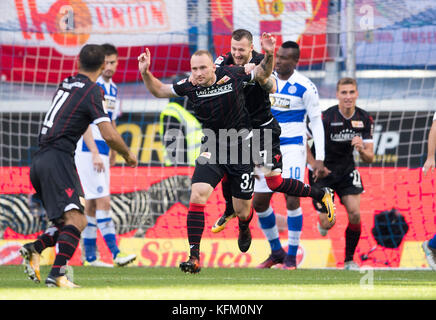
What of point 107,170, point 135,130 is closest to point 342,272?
point 107,170

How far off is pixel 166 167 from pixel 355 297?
5581mm

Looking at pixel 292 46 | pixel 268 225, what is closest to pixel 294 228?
pixel 268 225

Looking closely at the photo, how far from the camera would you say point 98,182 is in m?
9.82

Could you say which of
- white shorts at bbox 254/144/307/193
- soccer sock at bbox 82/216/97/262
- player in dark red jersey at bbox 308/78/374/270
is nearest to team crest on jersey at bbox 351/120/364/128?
player in dark red jersey at bbox 308/78/374/270

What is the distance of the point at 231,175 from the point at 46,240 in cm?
193

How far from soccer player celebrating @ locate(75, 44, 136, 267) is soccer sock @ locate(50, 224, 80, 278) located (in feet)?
10.8

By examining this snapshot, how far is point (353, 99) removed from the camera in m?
9.48

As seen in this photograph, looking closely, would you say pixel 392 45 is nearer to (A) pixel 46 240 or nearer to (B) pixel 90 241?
(B) pixel 90 241

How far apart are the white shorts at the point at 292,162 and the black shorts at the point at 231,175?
4.21 feet

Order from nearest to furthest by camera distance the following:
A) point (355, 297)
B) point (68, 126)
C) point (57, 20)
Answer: point (355, 297) < point (68, 126) < point (57, 20)

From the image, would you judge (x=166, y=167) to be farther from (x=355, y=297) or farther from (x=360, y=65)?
(x=355, y=297)

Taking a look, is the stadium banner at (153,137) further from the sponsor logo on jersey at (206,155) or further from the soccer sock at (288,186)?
the sponsor logo on jersey at (206,155)

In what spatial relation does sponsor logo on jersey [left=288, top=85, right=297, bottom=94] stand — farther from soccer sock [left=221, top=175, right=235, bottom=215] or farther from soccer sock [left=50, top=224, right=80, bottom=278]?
soccer sock [left=50, top=224, right=80, bottom=278]

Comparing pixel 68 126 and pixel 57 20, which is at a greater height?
pixel 57 20
